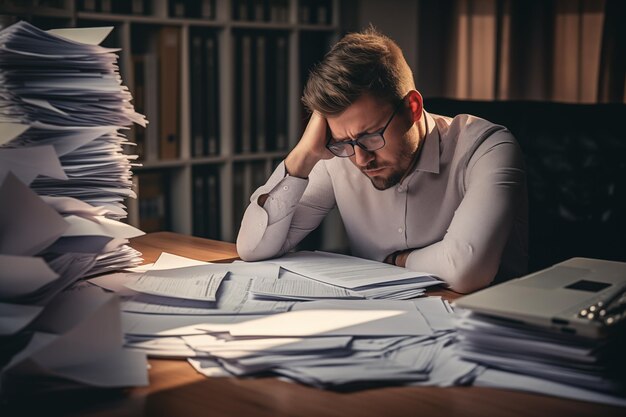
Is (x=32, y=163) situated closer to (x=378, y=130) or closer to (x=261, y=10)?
(x=378, y=130)

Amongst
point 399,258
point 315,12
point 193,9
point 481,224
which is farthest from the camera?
point 315,12

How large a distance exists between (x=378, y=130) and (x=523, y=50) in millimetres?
1822

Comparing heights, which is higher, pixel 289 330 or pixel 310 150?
pixel 310 150

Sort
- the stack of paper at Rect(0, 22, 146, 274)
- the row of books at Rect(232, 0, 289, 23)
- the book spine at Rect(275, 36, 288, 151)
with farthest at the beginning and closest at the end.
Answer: the book spine at Rect(275, 36, 288, 151) < the row of books at Rect(232, 0, 289, 23) < the stack of paper at Rect(0, 22, 146, 274)

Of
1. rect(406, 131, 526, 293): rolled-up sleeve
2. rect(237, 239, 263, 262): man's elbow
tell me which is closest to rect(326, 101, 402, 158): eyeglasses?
rect(406, 131, 526, 293): rolled-up sleeve

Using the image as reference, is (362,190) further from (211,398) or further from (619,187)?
(211,398)

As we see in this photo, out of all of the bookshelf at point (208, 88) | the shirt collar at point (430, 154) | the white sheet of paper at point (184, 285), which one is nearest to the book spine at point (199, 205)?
the bookshelf at point (208, 88)

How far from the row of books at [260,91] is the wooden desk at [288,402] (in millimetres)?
2510

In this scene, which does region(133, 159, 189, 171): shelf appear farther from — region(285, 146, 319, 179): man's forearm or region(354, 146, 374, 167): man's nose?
region(354, 146, 374, 167): man's nose

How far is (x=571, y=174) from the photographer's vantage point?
190 cm

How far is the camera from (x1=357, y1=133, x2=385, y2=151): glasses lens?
1.71 metres

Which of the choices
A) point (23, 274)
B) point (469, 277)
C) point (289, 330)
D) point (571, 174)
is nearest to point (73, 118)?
point (23, 274)

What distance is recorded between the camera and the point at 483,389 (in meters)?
0.88

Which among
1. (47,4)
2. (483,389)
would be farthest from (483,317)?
(47,4)
